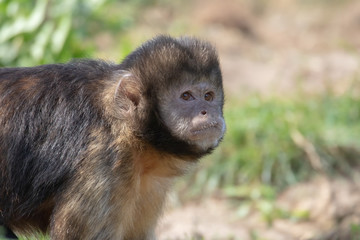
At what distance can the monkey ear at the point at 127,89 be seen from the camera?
4438mm

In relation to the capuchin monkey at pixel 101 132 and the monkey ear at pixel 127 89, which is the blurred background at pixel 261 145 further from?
the monkey ear at pixel 127 89

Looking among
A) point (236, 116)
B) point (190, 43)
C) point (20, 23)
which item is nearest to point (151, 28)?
point (236, 116)

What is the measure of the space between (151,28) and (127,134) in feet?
27.3

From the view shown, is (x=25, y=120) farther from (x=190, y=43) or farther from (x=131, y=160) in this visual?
(x=190, y=43)

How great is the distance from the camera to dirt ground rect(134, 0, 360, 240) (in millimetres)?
7128

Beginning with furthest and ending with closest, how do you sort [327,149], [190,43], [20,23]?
[327,149], [20,23], [190,43]

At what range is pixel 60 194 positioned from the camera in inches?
170

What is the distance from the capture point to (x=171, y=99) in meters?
4.46

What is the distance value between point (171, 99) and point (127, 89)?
0.97ft

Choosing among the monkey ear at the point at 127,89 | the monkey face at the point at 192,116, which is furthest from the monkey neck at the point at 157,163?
the monkey ear at the point at 127,89

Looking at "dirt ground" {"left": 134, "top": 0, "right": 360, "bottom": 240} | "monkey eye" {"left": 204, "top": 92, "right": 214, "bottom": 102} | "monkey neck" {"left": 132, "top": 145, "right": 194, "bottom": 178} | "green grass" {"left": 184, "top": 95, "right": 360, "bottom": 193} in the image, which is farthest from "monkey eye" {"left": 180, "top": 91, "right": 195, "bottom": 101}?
"green grass" {"left": 184, "top": 95, "right": 360, "bottom": 193}

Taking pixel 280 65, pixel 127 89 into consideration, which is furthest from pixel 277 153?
pixel 127 89

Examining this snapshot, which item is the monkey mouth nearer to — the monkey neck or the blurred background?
the monkey neck

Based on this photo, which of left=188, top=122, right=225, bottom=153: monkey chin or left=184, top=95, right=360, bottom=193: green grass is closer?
left=188, top=122, right=225, bottom=153: monkey chin
